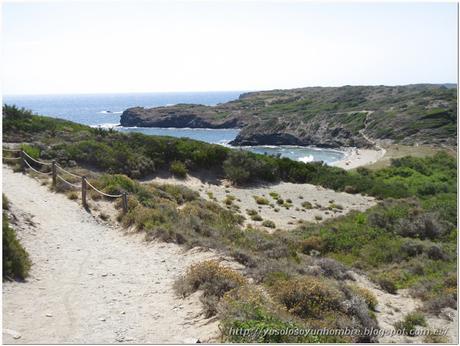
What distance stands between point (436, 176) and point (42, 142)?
34.5 meters

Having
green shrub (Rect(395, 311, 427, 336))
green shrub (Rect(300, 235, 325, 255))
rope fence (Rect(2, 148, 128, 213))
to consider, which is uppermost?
rope fence (Rect(2, 148, 128, 213))

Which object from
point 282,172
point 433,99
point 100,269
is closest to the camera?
point 100,269

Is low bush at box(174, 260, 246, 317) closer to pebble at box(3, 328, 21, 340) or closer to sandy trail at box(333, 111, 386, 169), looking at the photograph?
pebble at box(3, 328, 21, 340)

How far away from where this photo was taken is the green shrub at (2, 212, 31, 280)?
8953 millimetres

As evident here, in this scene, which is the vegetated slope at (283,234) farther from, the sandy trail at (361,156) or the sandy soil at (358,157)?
the sandy trail at (361,156)

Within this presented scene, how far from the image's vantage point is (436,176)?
40.8m

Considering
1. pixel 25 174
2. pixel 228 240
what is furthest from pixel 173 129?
pixel 228 240

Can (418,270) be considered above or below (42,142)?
below

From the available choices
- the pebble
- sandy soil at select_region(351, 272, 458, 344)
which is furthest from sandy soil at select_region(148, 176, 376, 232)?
the pebble

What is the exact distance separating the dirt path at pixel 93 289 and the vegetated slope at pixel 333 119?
71175 mm

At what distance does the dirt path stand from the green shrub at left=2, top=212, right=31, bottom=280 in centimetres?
26

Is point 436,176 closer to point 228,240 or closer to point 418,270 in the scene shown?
point 418,270

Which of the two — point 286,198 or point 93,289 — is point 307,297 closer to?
point 93,289

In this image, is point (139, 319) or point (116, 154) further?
point (116, 154)
